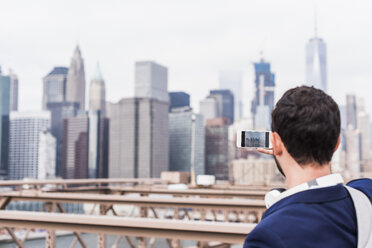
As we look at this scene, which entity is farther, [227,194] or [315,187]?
[227,194]

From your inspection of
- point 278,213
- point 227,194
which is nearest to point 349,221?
point 278,213

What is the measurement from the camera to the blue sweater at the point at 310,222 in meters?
1.41

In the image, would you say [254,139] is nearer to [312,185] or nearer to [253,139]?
[253,139]

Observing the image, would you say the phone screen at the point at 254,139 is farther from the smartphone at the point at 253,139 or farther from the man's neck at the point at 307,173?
the man's neck at the point at 307,173

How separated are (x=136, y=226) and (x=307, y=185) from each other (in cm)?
190

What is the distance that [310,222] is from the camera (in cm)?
144

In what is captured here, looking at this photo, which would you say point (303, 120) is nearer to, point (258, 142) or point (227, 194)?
point (258, 142)

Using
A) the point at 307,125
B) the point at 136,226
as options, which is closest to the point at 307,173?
the point at 307,125

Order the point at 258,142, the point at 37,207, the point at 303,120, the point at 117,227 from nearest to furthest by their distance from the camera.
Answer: the point at 303,120 → the point at 258,142 → the point at 117,227 → the point at 37,207

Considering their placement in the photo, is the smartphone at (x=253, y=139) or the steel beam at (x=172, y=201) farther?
the steel beam at (x=172, y=201)

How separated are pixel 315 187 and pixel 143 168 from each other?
193m

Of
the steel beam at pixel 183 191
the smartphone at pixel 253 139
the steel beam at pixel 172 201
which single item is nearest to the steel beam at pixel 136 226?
→ the smartphone at pixel 253 139

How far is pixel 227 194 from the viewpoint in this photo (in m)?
9.38

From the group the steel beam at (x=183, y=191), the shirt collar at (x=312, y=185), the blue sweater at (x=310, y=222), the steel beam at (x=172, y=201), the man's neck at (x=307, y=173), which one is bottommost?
the steel beam at (x=183, y=191)
